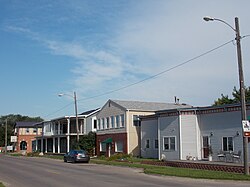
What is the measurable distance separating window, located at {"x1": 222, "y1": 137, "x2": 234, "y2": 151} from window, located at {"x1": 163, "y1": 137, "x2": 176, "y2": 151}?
5461 millimetres

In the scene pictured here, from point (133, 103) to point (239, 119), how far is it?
69.1 ft

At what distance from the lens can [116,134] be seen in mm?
48656

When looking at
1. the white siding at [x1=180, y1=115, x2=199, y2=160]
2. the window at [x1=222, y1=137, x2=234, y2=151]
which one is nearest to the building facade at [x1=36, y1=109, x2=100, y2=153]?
the white siding at [x1=180, y1=115, x2=199, y2=160]

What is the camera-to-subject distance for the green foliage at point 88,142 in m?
53.6

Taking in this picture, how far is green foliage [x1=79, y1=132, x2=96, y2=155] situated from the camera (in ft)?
176

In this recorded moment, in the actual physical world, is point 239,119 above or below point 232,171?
above

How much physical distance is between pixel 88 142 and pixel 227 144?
26.1 meters

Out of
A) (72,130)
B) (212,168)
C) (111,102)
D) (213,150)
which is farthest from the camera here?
(72,130)

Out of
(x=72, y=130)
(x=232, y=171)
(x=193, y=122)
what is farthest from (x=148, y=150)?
(x=72, y=130)

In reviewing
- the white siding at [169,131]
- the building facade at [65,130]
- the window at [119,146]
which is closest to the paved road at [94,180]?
the white siding at [169,131]

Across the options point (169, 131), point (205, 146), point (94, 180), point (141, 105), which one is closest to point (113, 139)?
point (141, 105)

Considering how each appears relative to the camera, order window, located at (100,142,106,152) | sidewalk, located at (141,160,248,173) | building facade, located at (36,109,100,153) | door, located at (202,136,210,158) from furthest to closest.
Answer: building facade, located at (36,109,100,153) → window, located at (100,142,106,152) → door, located at (202,136,210,158) → sidewalk, located at (141,160,248,173)

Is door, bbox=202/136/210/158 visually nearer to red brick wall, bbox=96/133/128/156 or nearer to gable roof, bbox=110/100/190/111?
red brick wall, bbox=96/133/128/156

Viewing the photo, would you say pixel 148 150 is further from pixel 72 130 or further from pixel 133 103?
pixel 72 130
